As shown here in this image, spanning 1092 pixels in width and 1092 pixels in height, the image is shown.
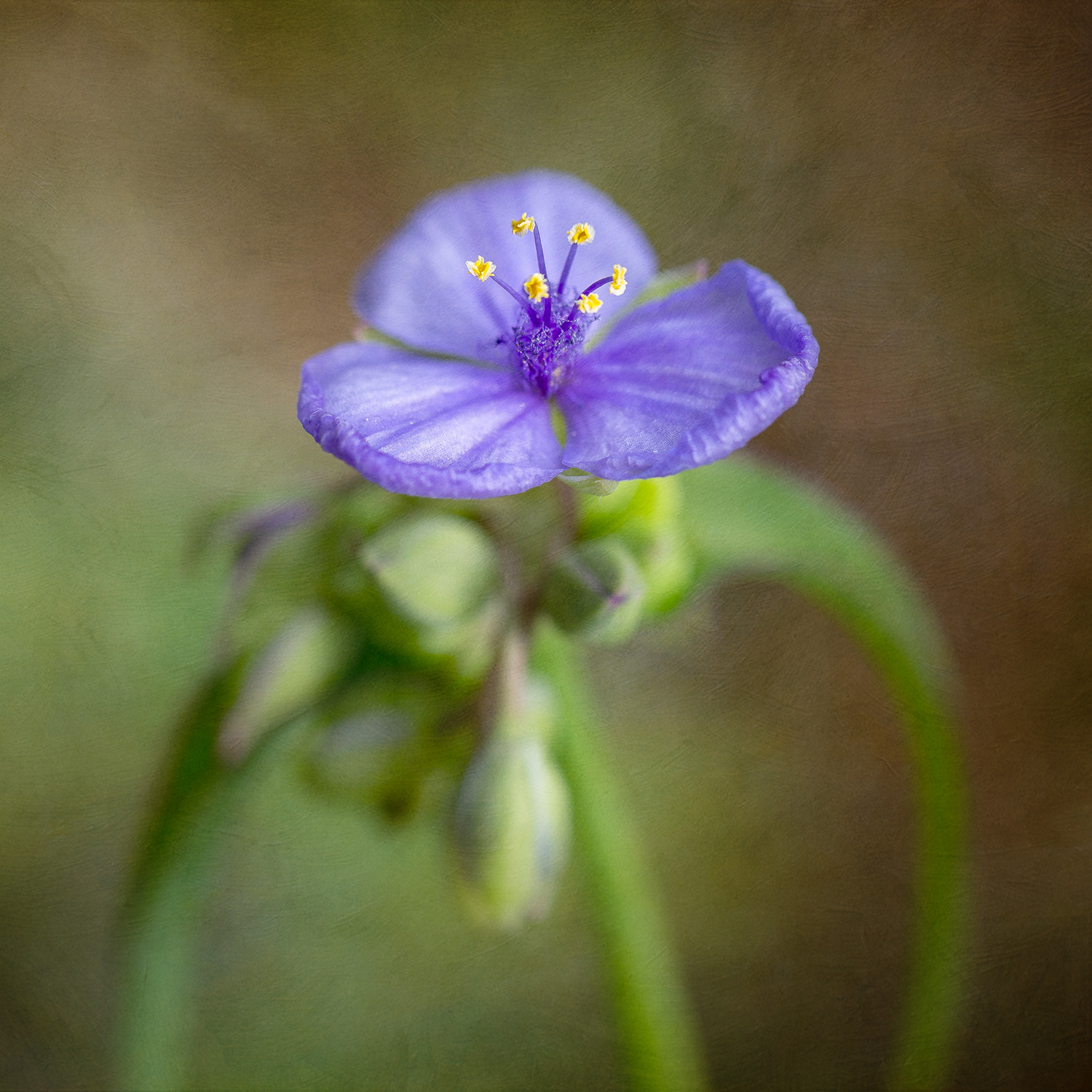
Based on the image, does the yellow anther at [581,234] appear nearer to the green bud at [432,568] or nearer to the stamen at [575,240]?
the stamen at [575,240]

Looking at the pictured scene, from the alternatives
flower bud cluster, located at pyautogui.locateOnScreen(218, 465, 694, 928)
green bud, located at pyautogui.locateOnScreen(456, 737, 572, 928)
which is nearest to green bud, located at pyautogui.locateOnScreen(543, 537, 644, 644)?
flower bud cluster, located at pyautogui.locateOnScreen(218, 465, 694, 928)

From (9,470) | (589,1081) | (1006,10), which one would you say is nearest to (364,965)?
(589,1081)

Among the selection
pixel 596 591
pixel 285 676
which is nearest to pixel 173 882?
pixel 285 676

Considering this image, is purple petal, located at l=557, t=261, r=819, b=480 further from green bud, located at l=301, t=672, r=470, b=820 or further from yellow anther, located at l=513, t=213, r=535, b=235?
green bud, located at l=301, t=672, r=470, b=820

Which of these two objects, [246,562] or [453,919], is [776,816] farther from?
[246,562]

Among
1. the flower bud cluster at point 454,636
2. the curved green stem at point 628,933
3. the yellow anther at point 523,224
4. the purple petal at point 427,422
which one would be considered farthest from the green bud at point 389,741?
the yellow anther at point 523,224

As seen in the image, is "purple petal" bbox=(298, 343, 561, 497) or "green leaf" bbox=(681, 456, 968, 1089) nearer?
"purple petal" bbox=(298, 343, 561, 497)

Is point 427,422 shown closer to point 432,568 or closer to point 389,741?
point 432,568
